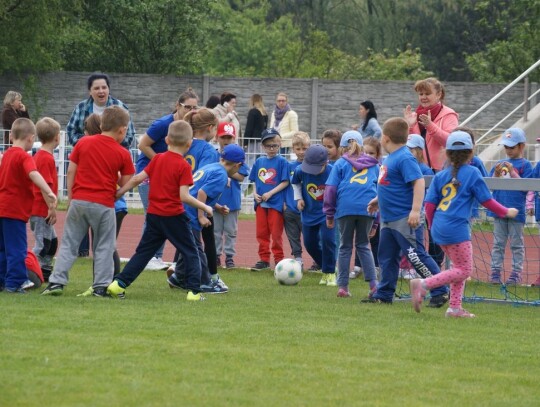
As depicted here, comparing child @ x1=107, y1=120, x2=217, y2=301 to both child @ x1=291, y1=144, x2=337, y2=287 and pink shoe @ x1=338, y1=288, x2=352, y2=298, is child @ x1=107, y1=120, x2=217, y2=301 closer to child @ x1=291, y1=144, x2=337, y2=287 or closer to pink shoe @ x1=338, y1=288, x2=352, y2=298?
pink shoe @ x1=338, y1=288, x2=352, y2=298

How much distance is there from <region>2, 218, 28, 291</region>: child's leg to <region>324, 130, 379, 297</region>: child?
9.89 ft

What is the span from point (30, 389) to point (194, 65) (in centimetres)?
3055

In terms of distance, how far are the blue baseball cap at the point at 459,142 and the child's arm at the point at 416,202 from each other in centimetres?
55

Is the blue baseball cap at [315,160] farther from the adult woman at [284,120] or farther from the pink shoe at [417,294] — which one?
the adult woman at [284,120]

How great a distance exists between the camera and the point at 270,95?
3195 centimetres

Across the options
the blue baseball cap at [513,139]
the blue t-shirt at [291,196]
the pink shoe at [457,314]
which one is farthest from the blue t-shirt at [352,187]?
the blue t-shirt at [291,196]

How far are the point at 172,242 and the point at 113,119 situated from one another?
123 centimetres

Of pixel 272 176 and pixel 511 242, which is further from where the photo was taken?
pixel 272 176

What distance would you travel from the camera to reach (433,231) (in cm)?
1036

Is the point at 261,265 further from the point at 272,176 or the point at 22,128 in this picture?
the point at 22,128

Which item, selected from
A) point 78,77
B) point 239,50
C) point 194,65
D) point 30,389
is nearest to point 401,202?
point 30,389

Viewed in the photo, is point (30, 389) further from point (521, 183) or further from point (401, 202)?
point (521, 183)

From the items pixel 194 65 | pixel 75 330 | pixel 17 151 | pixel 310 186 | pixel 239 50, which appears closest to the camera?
pixel 75 330

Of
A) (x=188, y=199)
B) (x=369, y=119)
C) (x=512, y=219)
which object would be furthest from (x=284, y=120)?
(x=188, y=199)
